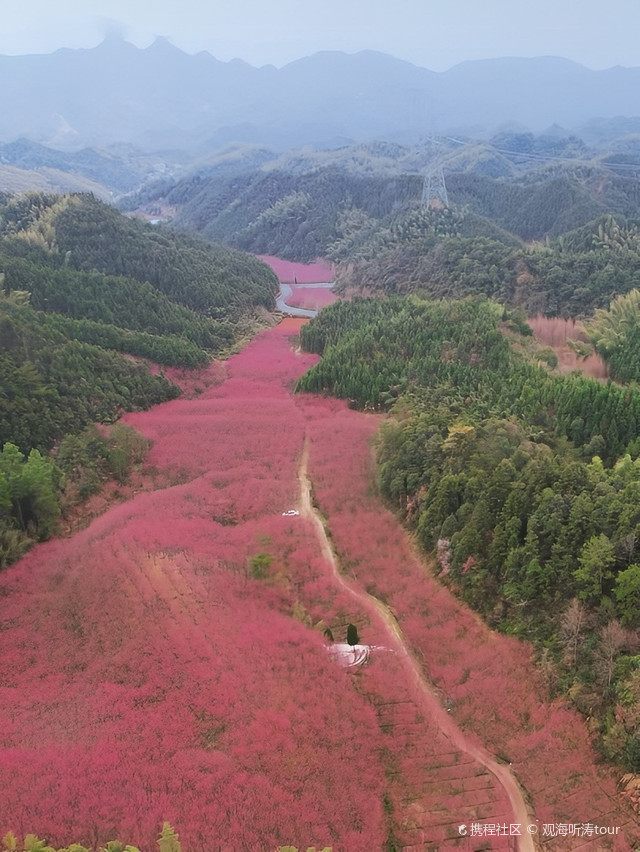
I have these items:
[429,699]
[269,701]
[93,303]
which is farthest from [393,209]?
[269,701]

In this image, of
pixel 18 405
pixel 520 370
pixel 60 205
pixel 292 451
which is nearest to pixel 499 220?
pixel 60 205

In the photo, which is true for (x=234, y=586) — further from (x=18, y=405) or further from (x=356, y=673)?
(x=18, y=405)

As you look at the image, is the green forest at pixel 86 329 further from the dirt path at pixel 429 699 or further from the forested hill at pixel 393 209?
the forested hill at pixel 393 209

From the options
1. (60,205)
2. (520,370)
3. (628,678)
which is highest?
(60,205)

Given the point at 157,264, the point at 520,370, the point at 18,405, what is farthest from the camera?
the point at 157,264

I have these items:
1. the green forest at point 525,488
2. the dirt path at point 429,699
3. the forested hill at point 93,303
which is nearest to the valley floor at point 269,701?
the dirt path at point 429,699

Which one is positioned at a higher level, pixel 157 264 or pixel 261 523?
pixel 157 264
